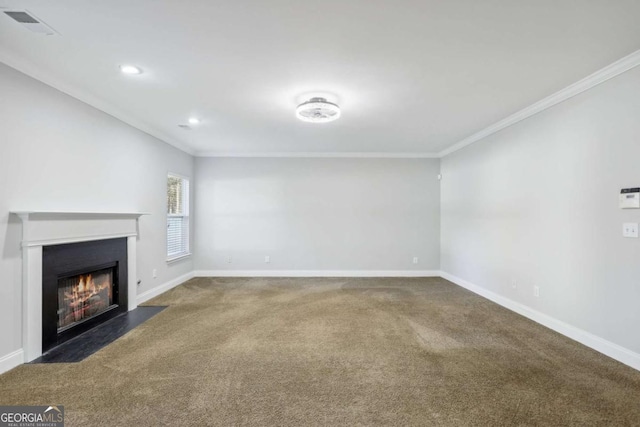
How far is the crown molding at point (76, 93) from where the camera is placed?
96.8 inches

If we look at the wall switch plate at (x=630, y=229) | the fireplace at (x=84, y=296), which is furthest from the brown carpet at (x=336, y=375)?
the wall switch plate at (x=630, y=229)

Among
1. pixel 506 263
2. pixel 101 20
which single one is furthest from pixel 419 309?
pixel 101 20

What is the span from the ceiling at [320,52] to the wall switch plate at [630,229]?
1392 mm

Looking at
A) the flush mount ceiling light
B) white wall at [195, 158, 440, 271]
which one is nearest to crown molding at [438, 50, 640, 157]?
white wall at [195, 158, 440, 271]

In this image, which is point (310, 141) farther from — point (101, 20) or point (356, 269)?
point (101, 20)

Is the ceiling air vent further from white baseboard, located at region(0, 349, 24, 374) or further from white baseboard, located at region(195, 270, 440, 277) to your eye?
white baseboard, located at region(195, 270, 440, 277)

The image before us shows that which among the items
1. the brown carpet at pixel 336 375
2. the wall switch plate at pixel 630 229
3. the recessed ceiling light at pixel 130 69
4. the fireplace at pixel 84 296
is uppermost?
the recessed ceiling light at pixel 130 69

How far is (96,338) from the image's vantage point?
121 inches

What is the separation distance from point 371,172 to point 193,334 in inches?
176

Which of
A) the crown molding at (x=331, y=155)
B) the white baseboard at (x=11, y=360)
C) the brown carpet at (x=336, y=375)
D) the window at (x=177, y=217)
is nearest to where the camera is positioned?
the brown carpet at (x=336, y=375)

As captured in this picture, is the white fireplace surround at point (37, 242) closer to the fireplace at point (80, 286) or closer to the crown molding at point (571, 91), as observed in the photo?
the fireplace at point (80, 286)

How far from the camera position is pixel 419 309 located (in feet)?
13.2

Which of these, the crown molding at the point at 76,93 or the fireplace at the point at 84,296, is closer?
the crown molding at the point at 76,93

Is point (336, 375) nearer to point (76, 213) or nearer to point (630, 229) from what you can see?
point (630, 229)
